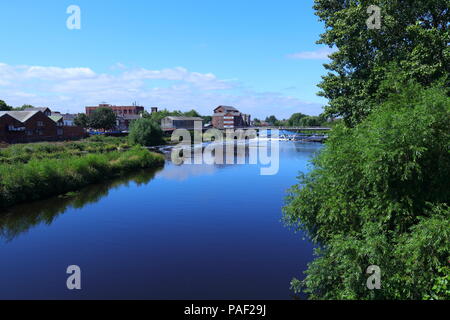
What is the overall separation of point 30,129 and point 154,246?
238ft

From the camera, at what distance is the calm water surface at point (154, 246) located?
53.1 feet

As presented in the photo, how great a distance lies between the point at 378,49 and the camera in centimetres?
1962

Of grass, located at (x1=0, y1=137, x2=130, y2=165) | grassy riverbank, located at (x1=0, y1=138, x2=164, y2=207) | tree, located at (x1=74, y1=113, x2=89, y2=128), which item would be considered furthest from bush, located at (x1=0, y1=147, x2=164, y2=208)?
tree, located at (x1=74, y1=113, x2=89, y2=128)

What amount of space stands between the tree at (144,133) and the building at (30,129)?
1775cm

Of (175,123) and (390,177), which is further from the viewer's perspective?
(175,123)

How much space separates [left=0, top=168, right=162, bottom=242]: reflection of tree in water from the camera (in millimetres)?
24969

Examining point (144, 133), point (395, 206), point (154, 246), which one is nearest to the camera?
point (395, 206)

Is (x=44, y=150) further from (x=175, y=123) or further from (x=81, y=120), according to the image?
(x=175, y=123)

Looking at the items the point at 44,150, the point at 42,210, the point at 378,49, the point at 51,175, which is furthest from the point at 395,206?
the point at 44,150

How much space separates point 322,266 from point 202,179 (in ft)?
109

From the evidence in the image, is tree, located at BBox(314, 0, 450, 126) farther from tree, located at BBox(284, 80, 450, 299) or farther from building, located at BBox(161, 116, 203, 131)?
building, located at BBox(161, 116, 203, 131)

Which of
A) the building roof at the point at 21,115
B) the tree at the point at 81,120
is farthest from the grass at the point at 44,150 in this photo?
the tree at the point at 81,120

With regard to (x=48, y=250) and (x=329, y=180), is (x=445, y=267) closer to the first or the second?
(x=329, y=180)

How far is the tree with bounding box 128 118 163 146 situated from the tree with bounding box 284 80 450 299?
7235cm
